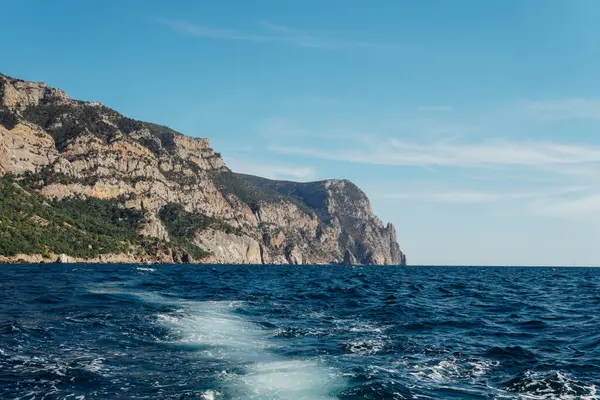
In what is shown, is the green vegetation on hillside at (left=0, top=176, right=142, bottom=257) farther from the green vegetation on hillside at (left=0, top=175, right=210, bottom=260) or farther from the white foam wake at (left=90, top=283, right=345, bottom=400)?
the white foam wake at (left=90, top=283, right=345, bottom=400)

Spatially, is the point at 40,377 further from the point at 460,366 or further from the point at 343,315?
the point at 343,315

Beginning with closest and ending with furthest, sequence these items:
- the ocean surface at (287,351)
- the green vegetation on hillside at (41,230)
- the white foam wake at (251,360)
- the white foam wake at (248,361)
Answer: the white foam wake at (248,361) < the white foam wake at (251,360) < the ocean surface at (287,351) < the green vegetation on hillside at (41,230)

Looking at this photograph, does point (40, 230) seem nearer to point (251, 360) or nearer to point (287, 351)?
point (287, 351)

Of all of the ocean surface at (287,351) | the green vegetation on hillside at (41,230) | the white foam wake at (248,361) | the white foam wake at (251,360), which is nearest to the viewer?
the white foam wake at (248,361)

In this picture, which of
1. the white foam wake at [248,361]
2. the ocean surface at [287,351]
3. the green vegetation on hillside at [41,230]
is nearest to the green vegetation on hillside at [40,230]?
the green vegetation on hillside at [41,230]

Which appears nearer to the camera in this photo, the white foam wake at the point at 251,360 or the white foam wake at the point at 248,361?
the white foam wake at the point at 248,361

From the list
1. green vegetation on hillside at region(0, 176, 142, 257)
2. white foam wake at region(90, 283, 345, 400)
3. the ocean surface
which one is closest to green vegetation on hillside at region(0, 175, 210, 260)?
green vegetation on hillside at region(0, 176, 142, 257)

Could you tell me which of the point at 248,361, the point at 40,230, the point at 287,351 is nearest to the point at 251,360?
the point at 248,361

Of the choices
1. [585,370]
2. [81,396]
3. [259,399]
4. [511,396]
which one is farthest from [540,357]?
[81,396]

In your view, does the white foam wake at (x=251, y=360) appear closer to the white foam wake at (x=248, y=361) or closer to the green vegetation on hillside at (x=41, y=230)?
the white foam wake at (x=248, y=361)

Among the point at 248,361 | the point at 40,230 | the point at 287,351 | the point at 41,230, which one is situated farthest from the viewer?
the point at 41,230

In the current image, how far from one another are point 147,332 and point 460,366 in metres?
15.9

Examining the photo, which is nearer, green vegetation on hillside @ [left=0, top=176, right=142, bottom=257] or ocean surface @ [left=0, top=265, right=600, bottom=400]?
ocean surface @ [left=0, top=265, right=600, bottom=400]

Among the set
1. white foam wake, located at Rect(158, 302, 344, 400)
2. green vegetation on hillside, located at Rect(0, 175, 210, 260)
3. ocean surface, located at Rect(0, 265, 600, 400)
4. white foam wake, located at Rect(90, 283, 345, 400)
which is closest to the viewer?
white foam wake, located at Rect(90, 283, 345, 400)
